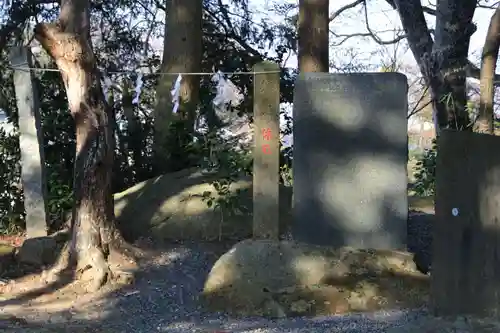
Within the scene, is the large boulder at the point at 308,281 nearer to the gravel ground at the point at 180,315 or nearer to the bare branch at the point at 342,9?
A: the gravel ground at the point at 180,315

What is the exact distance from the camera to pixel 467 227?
4.17m

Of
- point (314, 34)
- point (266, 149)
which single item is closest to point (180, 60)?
point (314, 34)

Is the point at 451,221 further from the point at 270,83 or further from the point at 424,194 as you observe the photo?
the point at 424,194

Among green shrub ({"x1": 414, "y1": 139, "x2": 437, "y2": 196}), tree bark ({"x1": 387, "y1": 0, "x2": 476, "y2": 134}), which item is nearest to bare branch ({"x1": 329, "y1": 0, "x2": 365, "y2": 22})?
tree bark ({"x1": 387, "y1": 0, "x2": 476, "y2": 134})

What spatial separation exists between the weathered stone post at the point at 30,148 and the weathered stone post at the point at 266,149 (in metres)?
3.16

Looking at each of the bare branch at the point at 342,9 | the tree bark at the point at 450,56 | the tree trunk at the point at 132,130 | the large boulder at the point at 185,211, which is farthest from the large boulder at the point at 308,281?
the bare branch at the point at 342,9

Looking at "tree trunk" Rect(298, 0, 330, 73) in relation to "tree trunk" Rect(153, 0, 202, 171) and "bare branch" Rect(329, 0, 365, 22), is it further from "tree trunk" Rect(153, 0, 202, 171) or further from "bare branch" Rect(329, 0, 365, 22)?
"bare branch" Rect(329, 0, 365, 22)

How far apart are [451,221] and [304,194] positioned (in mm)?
1872

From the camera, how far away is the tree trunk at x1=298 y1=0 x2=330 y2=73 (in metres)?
8.51

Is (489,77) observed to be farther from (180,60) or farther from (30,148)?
(30,148)

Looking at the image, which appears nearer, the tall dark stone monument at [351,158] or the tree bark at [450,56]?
the tall dark stone monument at [351,158]

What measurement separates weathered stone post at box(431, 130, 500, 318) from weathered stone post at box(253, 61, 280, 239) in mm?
2053

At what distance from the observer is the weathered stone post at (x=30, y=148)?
7.60 meters

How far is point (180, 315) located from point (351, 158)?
215 cm
